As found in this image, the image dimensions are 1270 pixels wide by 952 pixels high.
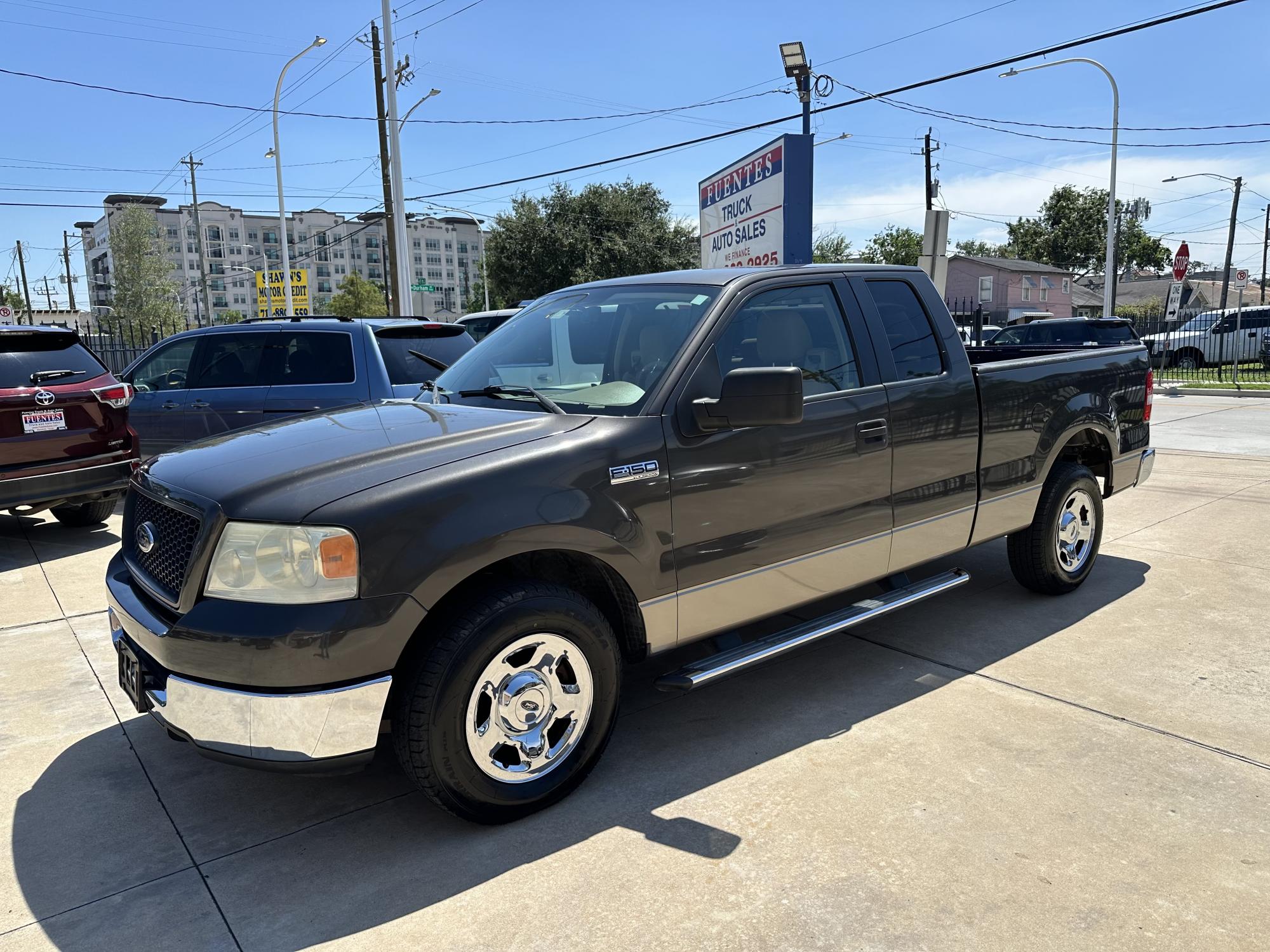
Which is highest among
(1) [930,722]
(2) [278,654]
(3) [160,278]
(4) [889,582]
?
(3) [160,278]

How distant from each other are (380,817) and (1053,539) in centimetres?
401

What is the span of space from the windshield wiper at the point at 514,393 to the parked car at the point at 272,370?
3448 millimetres

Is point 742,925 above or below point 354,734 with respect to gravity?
below

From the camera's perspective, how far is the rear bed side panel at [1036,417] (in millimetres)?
4680

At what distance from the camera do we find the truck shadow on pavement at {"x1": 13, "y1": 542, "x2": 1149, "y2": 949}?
9.02ft

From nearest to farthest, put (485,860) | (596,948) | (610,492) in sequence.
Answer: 1. (596,948)
2. (485,860)
3. (610,492)

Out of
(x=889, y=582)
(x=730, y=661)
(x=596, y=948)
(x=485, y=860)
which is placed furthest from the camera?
(x=889, y=582)

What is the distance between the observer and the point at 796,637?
376 cm

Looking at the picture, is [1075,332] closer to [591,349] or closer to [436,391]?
[591,349]

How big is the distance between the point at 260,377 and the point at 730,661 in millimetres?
6243

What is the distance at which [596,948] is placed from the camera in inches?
97.2

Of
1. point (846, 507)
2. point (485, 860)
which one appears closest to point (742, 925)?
point (485, 860)

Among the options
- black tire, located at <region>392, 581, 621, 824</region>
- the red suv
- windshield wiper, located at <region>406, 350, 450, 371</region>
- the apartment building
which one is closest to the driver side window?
the red suv

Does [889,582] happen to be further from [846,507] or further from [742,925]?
[742,925]
